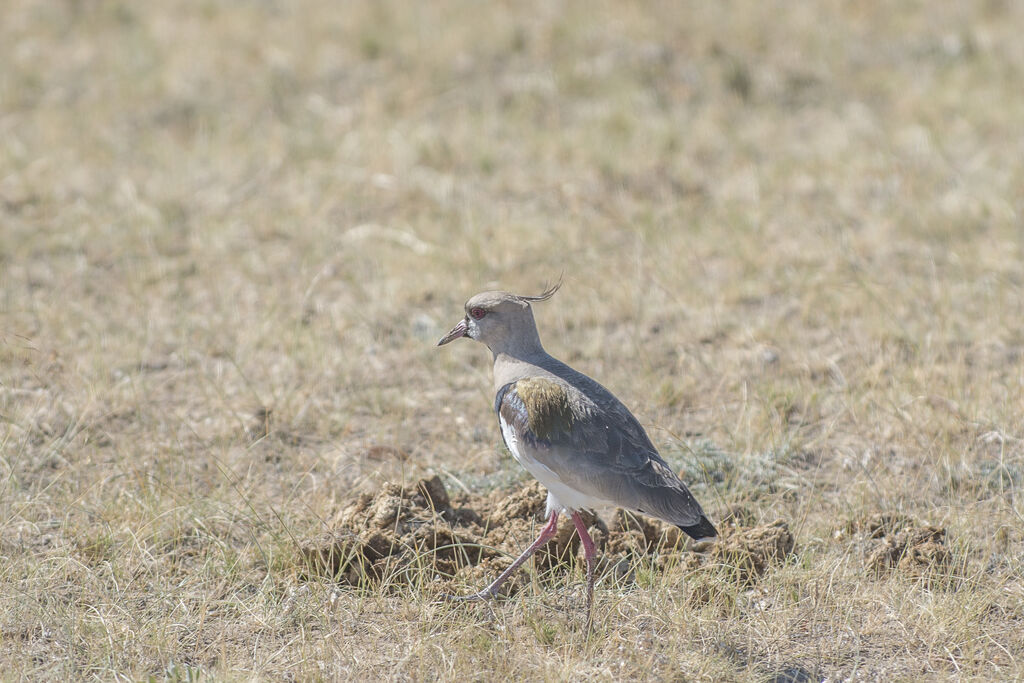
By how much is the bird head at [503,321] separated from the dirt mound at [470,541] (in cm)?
67

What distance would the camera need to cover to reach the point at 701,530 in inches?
173

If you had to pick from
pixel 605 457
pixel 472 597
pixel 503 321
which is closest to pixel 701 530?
pixel 605 457

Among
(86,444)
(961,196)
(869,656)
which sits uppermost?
(961,196)

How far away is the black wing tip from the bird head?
1.11m

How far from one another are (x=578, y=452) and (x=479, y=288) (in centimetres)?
318

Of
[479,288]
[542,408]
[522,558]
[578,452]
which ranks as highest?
[542,408]

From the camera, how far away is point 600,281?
7.69 meters

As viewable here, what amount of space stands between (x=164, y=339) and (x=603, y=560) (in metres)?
3.25

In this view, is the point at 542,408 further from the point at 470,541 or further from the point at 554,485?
the point at 470,541

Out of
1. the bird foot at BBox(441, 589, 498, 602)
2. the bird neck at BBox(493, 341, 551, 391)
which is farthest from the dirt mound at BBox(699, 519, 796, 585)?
the bird neck at BBox(493, 341, 551, 391)

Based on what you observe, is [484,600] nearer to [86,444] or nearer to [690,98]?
[86,444]

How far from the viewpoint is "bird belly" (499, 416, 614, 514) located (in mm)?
4539

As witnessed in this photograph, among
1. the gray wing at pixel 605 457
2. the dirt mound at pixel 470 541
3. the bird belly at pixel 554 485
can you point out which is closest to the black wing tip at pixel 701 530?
the gray wing at pixel 605 457

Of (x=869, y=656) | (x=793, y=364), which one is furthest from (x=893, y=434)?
(x=869, y=656)
